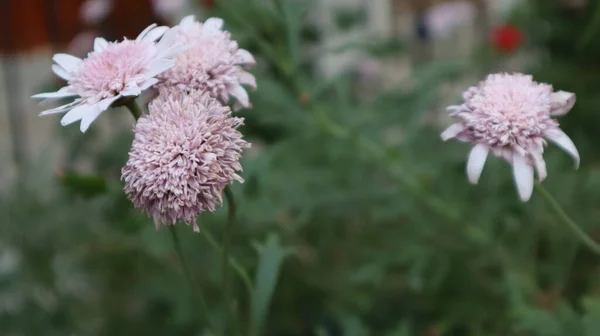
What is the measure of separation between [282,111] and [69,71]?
555 millimetres

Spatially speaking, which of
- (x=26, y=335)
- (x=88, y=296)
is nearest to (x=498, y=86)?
(x=26, y=335)

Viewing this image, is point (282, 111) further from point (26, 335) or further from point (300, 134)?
point (26, 335)

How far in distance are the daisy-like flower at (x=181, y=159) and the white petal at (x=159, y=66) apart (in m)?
0.02

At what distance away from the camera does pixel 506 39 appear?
148 centimetres

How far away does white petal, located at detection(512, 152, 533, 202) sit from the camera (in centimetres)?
45

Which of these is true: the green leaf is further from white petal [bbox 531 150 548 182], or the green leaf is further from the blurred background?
white petal [bbox 531 150 548 182]

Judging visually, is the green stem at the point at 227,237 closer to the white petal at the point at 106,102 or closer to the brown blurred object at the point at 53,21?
the white petal at the point at 106,102

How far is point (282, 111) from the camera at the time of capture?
1046 mm

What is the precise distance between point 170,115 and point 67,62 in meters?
0.14

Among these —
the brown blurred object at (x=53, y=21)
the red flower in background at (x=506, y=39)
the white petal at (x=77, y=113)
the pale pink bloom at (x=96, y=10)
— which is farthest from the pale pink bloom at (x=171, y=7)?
the white petal at (x=77, y=113)

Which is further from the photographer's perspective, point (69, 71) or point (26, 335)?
point (26, 335)

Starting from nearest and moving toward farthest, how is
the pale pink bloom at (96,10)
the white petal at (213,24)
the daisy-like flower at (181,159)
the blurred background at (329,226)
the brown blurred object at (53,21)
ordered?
the daisy-like flower at (181,159), the white petal at (213,24), the blurred background at (329,226), the pale pink bloom at (96,10), the brown blurred object at (53,21)

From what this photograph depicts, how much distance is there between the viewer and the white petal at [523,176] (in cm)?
45

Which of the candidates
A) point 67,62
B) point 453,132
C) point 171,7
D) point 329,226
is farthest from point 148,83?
point 171,7
